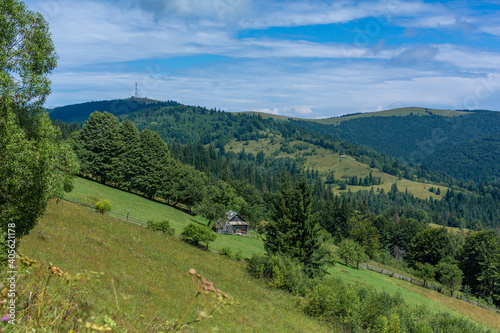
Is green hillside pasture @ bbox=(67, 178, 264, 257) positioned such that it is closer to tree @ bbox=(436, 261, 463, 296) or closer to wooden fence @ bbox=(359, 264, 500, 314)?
wooden fence @ bbox=(359, 264, 500, 314)

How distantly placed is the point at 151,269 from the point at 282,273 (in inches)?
509

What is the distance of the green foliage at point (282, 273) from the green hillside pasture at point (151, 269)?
1298 millimetres

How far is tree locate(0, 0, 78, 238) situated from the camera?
10.9m

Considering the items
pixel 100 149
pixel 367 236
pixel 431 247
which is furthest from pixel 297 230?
pixel 367 236

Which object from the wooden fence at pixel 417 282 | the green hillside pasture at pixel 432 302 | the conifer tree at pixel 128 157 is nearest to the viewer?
the green hillside pasture at pixel 432 302

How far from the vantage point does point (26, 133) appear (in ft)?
41.1

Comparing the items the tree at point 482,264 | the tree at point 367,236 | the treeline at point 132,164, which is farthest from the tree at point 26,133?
the tree at point 367,236

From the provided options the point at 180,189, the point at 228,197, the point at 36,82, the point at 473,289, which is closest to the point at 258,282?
the point at 36,82

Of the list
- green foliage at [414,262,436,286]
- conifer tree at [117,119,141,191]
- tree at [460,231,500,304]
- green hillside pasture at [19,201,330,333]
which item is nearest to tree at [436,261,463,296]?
green foliage at [414,262,436,286]

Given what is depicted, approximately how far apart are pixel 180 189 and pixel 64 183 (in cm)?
6179

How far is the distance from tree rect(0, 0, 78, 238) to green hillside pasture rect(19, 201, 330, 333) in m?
3.48

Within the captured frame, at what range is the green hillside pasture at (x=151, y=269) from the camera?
16.0m

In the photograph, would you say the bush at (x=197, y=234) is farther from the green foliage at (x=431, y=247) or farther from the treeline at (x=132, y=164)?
the green foliage at (x=431, y=247)

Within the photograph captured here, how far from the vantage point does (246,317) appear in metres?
18.6
